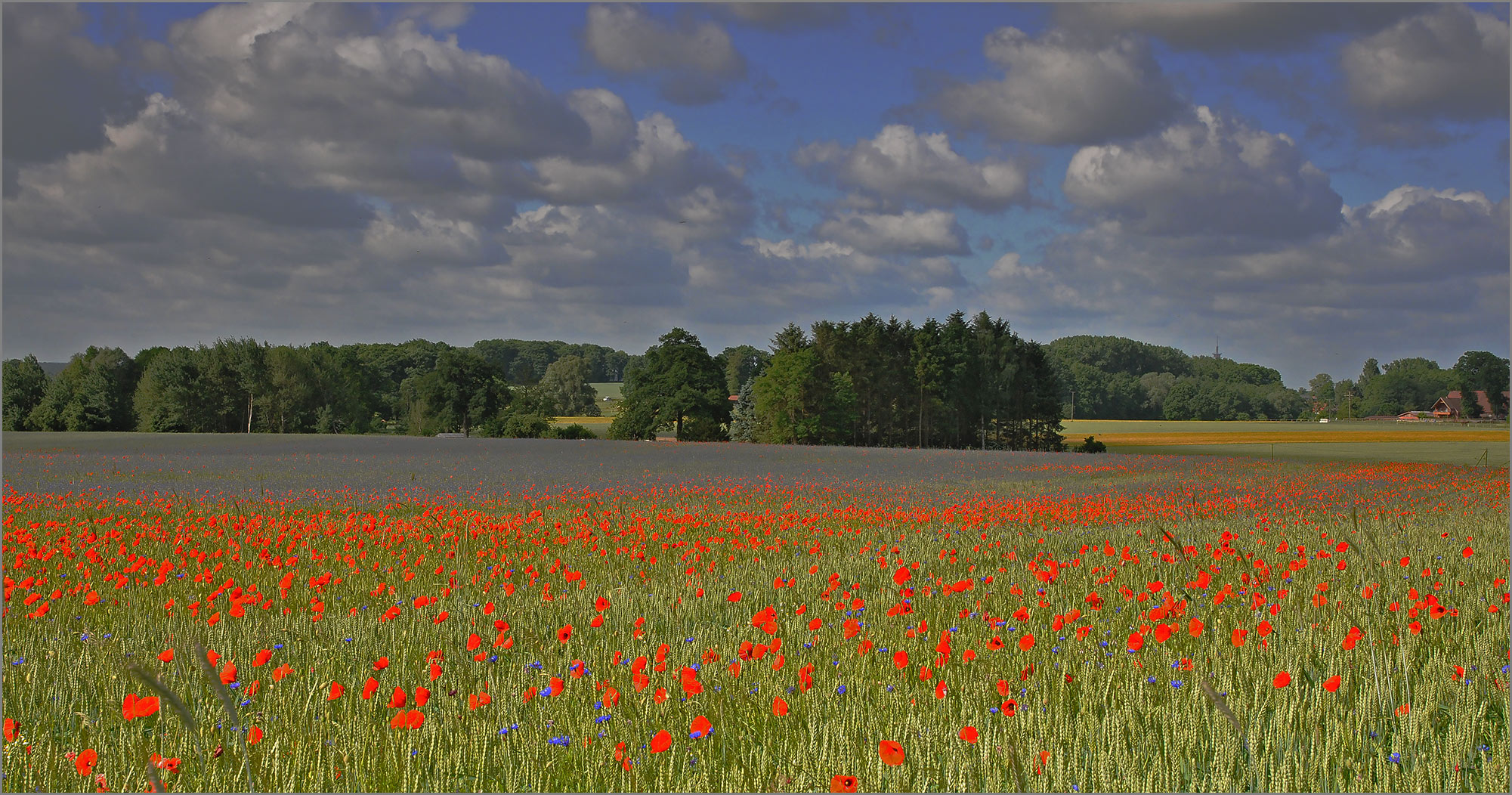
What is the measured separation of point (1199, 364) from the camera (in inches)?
5330

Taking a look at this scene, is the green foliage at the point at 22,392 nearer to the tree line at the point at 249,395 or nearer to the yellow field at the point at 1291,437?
the tree line at the point at 249,395

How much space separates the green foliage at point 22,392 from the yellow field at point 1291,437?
7675 centimetres

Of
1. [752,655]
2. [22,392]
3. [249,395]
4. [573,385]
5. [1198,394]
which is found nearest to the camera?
[752,655]

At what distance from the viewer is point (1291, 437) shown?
75438 mm

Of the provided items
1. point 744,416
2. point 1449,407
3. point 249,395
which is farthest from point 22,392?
point 1449,407

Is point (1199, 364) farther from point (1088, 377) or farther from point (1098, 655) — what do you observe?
point (1098, 655)

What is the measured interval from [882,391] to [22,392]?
61.5m

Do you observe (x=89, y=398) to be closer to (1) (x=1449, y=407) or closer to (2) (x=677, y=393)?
(2) (x=677, y=393)

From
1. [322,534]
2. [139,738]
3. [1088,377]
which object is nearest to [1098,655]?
[139,738]

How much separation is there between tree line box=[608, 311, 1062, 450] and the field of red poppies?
53.9 meters

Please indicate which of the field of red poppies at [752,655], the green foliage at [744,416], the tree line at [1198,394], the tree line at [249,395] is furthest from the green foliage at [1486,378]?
the tree line at [249,395]

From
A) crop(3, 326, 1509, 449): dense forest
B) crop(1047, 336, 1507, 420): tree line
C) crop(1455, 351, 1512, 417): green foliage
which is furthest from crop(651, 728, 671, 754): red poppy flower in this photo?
crop(1047, 336, 1507, 420): tree line

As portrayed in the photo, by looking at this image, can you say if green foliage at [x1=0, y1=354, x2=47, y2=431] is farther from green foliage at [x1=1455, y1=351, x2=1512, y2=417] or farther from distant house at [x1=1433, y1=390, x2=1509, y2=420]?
distant house at [x1=1433, y1=390, x2=1509, y2=420]

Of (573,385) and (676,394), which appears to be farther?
(573,385)
